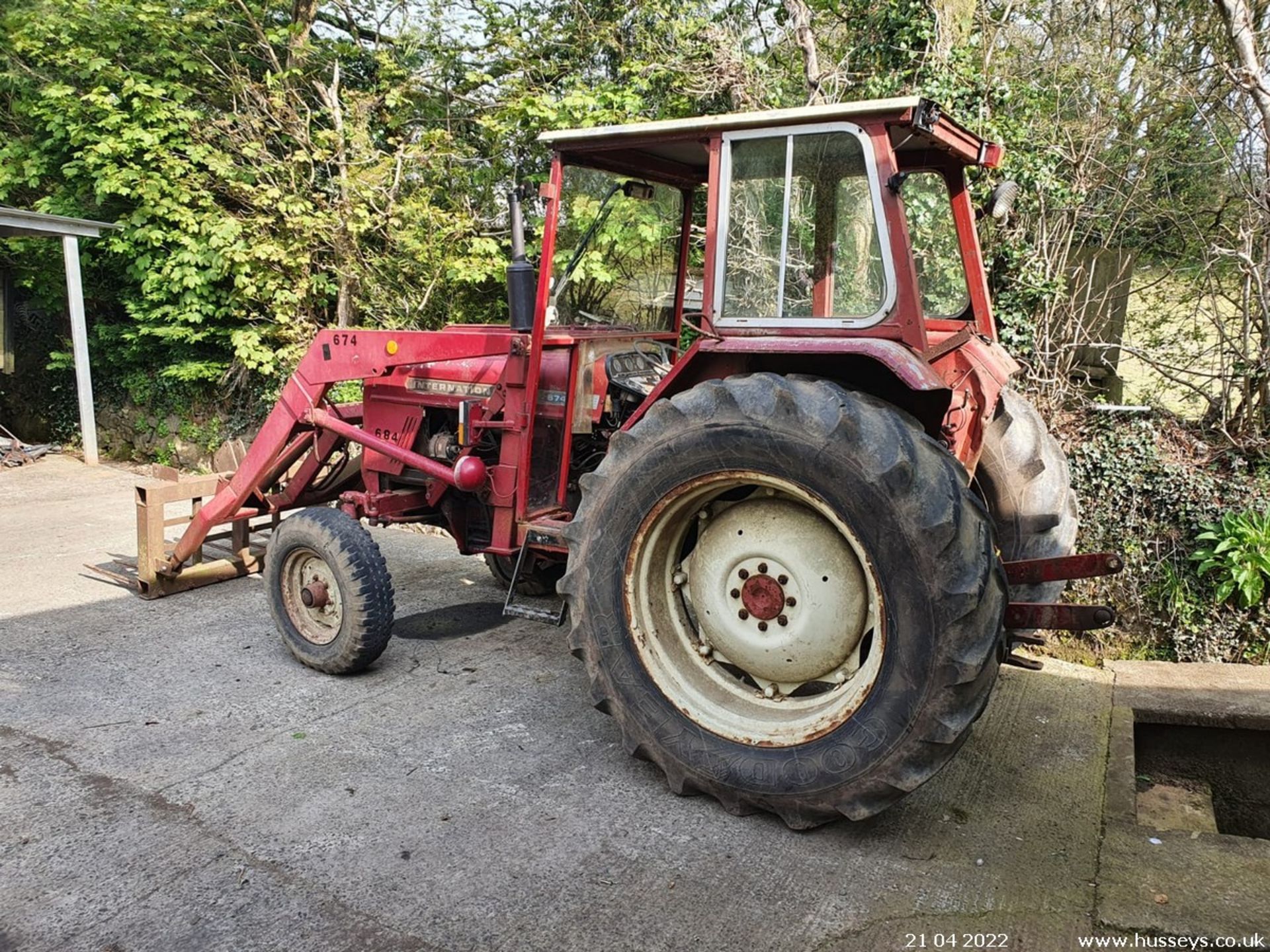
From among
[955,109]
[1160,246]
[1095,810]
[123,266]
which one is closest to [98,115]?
[123,266]

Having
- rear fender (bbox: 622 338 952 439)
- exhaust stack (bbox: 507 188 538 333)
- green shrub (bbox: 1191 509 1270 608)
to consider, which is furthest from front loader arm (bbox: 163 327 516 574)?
green shrub (bbox: 1191 509 1270 608)

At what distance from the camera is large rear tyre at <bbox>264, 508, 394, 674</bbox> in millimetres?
3867

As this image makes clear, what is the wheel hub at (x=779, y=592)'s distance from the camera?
2.87 metres

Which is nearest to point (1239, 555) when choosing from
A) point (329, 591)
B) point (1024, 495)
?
point (1024, 495)

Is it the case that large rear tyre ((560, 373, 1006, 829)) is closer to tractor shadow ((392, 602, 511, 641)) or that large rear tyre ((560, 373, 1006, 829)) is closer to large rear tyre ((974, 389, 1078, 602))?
large rear tyre ((974, 389, 1078, 602))

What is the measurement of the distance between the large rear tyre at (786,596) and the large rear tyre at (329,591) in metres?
1.14

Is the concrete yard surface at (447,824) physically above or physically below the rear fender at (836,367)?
below

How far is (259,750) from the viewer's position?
3344 mm

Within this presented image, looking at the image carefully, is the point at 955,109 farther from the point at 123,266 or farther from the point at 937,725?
the point at 123,266

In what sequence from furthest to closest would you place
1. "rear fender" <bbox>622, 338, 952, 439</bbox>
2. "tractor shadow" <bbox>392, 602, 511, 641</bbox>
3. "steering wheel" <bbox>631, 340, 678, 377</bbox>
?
"tractor shadow" <bbox>392, 602, 511, 641</bbox>, "steering wheel" <bbox>631, 340, 678, 377</bbox>, "rear fender" <bbox>622, 338, 952, 439</bbox>

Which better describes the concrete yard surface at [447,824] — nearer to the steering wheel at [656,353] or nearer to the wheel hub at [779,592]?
the wheel hub at [779,592]

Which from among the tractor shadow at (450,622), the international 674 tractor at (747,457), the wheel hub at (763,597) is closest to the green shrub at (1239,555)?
the international 674 tractor at (747,457)
